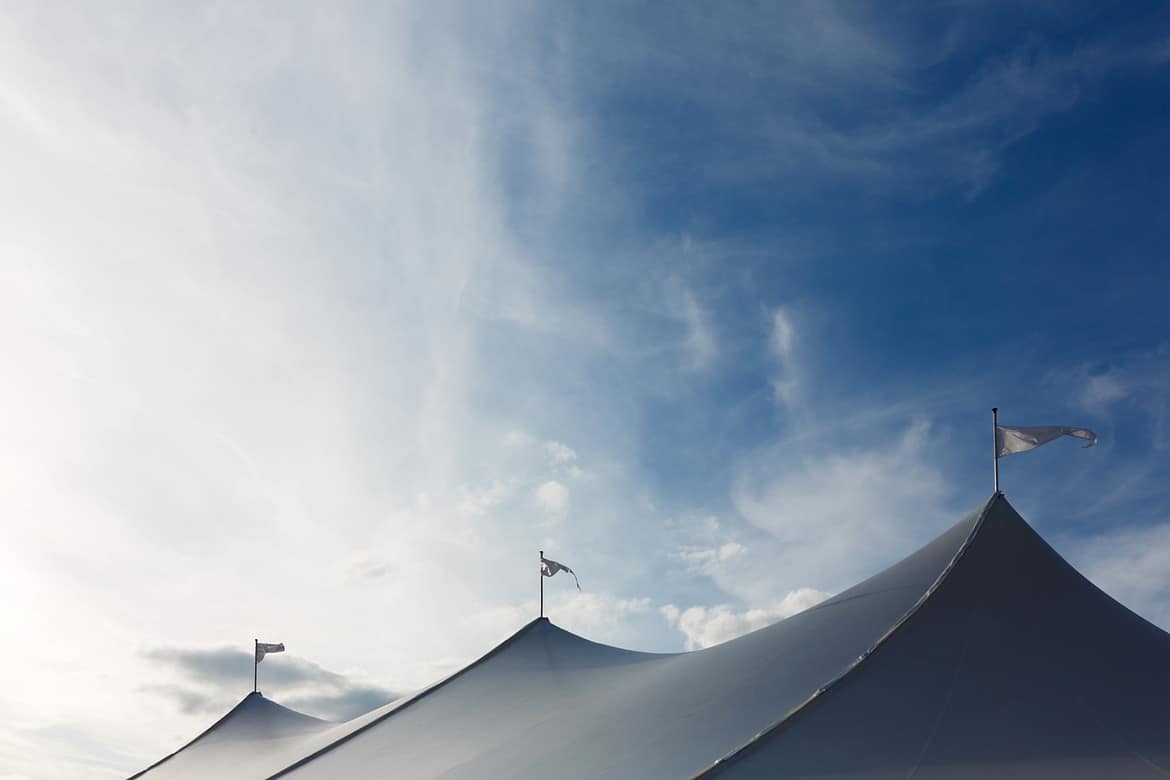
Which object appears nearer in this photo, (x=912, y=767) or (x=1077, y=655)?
(x=912, y=767)

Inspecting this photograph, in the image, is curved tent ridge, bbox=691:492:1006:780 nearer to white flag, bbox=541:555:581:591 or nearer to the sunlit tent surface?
the sunlit tent surface

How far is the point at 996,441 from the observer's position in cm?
923

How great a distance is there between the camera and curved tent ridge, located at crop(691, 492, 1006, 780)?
647 cm

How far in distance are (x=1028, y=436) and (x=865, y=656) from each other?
10.3 feet

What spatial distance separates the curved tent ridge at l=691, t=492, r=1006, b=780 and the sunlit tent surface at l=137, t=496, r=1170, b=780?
0.05 feet

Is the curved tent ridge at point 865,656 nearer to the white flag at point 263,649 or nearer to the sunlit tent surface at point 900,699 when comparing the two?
the sunlit tent surface at point 900,699

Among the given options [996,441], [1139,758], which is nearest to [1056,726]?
[1139,758]

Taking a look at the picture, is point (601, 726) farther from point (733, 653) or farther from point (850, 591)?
point (850, 591)

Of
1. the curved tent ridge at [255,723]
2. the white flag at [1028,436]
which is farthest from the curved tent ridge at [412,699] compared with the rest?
the white flag at [1028,436]

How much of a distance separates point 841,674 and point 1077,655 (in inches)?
73.9

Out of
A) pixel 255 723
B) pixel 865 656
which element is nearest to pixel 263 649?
pixel 255 723

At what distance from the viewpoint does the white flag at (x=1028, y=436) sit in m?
8.92

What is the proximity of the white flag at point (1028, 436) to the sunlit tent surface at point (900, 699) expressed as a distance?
0.78 metres

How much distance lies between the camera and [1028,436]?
909cm
